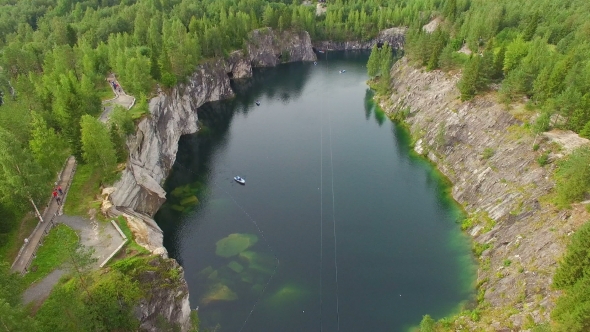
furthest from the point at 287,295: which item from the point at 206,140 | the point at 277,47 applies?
the point at 277,47

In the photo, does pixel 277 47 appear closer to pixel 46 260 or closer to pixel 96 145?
pixel 96 145

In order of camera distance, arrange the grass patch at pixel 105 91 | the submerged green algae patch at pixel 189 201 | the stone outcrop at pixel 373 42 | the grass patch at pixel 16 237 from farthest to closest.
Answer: the stone outcrop at pixel 373 42, the grass patch at pixel 105 91, the submerged green algae patch at pixel 189 201, the grass patch at pixel 16 237

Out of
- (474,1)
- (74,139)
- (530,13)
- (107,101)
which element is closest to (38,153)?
(74,139)

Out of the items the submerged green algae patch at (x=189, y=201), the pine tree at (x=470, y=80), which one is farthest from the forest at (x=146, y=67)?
the submerged green algae patch at (x=189, y=201)

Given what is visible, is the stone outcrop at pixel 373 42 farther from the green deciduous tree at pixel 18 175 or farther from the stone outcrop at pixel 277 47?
the green deciduous tree at pixel 18 175

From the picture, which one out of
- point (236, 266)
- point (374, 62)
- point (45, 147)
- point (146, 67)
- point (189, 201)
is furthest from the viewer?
point (374, 62)

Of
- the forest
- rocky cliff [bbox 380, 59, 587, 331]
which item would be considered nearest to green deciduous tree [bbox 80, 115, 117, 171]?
the forest

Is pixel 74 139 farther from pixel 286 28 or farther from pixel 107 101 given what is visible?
pixel 286 28
